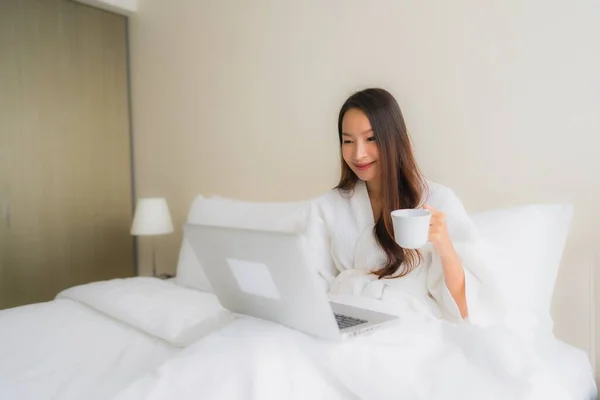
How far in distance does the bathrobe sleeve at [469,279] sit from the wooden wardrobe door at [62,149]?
7.14ft

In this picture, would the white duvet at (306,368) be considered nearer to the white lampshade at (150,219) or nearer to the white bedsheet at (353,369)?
the white bedsheet at (353,369)

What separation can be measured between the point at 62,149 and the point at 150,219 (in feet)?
2.31

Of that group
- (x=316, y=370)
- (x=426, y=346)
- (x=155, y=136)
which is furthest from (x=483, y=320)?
(x=155, y=136)

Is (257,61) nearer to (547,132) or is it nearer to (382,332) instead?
(547,132)

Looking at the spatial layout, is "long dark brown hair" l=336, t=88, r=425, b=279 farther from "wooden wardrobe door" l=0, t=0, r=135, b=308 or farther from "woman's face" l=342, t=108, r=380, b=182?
"wooden wardrobe door" l=0, t=0, r=135, b=308

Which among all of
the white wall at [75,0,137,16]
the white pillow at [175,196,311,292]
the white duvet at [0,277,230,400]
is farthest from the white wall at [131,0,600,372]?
the white duvet at [0,277,230,400]

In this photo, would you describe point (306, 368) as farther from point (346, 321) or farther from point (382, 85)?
point (382, 85)

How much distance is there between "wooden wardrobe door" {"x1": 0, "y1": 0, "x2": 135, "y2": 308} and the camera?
2.43 m

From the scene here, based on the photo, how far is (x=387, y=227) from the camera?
56.2 inches

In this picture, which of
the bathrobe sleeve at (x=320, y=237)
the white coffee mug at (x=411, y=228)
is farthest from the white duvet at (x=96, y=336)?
the white coffee mug at (x=411, y=228)

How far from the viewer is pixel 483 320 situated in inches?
49.8

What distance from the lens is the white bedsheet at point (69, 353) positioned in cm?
105

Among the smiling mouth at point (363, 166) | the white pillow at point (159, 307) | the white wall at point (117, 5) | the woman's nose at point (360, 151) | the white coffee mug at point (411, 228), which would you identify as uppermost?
the white wall at point (117, 5)

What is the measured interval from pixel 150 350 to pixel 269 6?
1.69 meters
